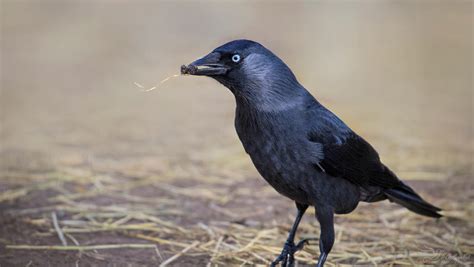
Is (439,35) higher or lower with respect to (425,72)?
higher

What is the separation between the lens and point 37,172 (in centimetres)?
612

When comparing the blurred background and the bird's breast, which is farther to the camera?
the blurred background

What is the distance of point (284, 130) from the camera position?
152 inches

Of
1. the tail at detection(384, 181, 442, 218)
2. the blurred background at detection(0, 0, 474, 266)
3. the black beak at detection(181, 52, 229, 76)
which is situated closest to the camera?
the black beak at detection(181, 52, 229, 76)

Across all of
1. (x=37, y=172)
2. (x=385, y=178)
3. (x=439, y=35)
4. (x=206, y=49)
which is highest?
(x=439, y=35)

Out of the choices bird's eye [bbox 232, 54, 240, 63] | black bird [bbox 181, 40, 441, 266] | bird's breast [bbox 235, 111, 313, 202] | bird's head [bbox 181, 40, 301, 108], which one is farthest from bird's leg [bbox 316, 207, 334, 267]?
bird's eye [bbox 232, 54, 240, 63]

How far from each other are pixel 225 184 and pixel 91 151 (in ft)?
5.41

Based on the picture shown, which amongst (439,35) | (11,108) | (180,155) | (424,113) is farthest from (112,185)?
(439,35)

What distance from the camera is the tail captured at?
15.1ft

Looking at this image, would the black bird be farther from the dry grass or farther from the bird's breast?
the dry grass

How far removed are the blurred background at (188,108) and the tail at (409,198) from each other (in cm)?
25

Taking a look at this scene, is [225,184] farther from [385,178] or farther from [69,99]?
[69,99]

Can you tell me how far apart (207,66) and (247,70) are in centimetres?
23

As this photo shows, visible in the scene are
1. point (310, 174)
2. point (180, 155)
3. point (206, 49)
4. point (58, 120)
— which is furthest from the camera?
point (206, 49)
